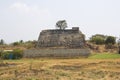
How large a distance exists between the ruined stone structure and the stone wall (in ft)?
12.4

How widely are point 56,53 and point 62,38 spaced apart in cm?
569

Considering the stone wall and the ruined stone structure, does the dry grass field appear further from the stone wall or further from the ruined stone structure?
the ruined stone structure

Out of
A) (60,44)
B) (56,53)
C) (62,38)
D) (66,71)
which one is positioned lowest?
(66,71)

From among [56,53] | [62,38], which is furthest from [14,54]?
[62,38]

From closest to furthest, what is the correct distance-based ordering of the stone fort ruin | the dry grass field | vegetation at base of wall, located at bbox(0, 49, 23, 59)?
the dry grass field < the stone fort ruin < vegetation at base of wall, located at bbox(0, 49, 23, 59)

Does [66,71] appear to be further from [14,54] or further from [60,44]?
[60,44]

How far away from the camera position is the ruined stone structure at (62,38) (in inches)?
1695

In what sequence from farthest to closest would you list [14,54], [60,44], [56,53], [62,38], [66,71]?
[62,38]
[60,44]
[14,54]
[56,53]
[66,71]

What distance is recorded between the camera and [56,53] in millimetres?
39406

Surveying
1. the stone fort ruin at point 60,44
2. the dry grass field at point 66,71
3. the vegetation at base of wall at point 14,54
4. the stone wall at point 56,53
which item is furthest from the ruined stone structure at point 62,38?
the dry grass field at point 66,71

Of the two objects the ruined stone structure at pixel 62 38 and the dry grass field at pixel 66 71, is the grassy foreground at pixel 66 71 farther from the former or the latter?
the ruined stone structure at pixel 62 38

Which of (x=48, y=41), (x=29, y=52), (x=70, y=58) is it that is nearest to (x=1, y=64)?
(x=29, y=52)

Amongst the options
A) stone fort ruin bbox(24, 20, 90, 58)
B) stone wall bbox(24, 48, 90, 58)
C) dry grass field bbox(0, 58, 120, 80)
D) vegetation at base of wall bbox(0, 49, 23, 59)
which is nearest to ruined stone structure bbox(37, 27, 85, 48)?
stone fort ruin bbox(24, 20, 90, 58)

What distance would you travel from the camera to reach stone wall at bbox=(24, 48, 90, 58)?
38438mm
